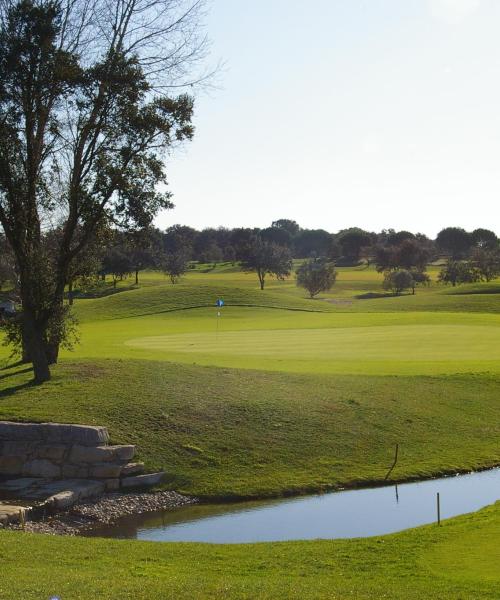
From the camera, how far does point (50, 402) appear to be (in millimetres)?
25328

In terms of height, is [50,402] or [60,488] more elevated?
[50,402]

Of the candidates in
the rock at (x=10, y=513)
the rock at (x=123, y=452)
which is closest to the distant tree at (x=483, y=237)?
the rock at (x=123, y=452)

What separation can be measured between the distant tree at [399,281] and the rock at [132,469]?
104m

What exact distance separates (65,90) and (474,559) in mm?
20721

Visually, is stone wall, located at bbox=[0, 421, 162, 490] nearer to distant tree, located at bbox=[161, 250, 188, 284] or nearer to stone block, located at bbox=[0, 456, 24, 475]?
stone block, located at bbox=[0, 456, 24, 475]

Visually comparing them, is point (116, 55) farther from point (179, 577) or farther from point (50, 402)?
point (179, 577)

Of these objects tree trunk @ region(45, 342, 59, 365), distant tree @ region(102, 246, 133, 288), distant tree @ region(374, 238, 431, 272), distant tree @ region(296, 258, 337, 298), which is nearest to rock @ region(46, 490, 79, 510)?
tree trunk @ region(45, 342, 59, 365)

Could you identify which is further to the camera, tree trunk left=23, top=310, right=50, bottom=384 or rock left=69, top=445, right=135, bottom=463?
tree trunk left=23, top=310, right=50, bottom=384

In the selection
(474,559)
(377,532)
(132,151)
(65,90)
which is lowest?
(377,532)

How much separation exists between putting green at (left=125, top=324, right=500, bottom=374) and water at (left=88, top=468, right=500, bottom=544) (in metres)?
11.9

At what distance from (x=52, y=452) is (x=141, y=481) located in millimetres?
2835

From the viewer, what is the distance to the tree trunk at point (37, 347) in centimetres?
2755

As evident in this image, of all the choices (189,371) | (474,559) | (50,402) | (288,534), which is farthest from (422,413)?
(474,559)

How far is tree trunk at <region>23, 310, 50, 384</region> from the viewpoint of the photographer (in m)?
27.5
